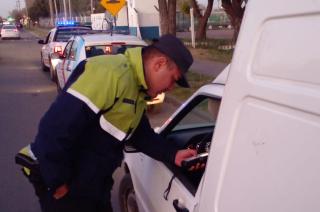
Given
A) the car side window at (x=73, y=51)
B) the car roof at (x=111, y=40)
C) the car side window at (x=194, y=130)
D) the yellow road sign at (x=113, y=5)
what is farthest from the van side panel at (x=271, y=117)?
the yellow road sign at (x=113, y=5)

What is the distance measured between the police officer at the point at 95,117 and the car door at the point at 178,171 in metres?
0.38

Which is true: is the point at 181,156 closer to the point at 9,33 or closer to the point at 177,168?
the point at 177,168

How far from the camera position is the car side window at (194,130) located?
2.76 m

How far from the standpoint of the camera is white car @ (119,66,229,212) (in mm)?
2588

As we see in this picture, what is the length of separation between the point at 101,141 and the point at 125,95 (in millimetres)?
305

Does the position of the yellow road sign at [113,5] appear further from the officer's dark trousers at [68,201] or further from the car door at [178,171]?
the officer's dark trousers at [68,201]

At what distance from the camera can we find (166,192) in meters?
2.70

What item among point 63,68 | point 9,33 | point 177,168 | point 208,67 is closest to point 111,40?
point 63,68

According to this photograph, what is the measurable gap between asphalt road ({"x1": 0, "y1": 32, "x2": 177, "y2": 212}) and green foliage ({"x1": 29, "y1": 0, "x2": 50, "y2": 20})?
82.9 m

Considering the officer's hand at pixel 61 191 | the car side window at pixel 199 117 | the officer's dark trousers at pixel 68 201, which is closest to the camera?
the officer's hand at pixel 61 191

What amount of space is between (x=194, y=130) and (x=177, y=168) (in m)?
0.70

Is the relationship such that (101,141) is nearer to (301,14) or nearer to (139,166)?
(139,166)

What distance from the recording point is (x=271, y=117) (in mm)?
1460

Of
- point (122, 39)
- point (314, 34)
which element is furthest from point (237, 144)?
point (122, 39)
